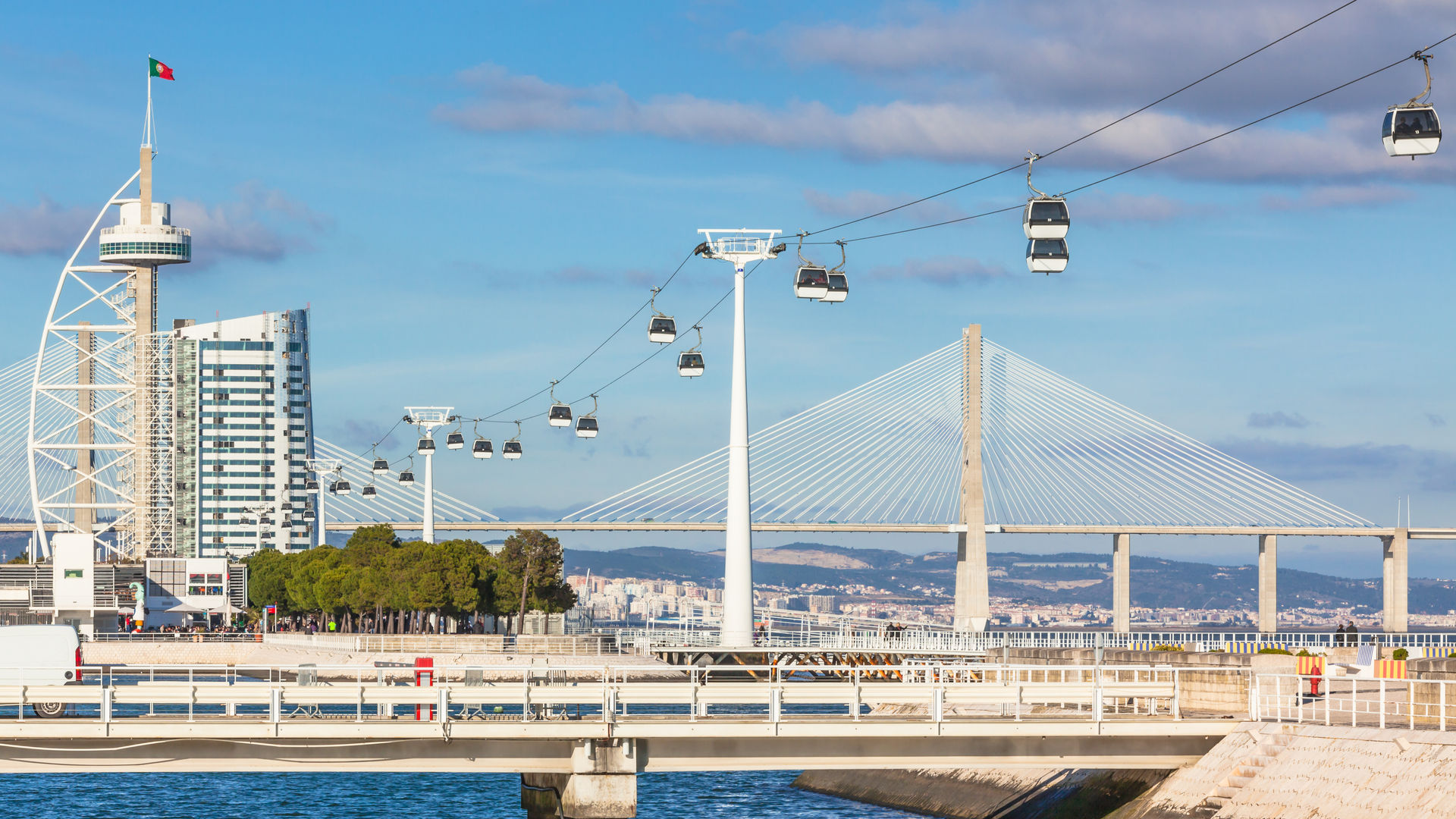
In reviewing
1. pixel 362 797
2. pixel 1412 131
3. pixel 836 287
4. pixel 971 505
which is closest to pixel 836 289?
pixel 836 287

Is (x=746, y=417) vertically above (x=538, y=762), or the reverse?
(x=746, y=417)

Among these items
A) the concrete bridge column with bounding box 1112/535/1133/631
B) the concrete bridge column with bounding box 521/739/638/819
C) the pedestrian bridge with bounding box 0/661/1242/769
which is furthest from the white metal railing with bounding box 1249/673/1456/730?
the concrete bridge column with bounding box 1112/535/1133/631

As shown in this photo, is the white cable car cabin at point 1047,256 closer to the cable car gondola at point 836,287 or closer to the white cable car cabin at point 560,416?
the cable car gondola at point 836,287

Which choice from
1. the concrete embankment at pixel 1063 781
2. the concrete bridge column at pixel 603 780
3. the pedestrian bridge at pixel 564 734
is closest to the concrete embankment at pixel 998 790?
the concrete embankment at pixel 1063 781

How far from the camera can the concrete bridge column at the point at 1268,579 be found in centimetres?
13025

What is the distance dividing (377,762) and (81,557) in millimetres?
137971

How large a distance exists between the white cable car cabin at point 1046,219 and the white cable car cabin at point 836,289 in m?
10.8

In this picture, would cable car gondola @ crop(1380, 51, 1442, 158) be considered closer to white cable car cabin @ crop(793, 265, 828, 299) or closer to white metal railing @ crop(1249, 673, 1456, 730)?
white metal railing @ crop(1249, 673, 1456, 730)

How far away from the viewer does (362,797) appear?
2031 inches

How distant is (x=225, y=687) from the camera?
29.4 meters

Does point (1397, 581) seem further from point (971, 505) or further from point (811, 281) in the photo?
point (811, 281)

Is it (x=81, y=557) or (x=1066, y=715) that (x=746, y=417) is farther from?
(x=81, y=557)

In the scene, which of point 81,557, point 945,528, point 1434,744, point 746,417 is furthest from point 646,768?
point 81,557

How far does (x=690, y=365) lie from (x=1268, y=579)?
90849 mm
